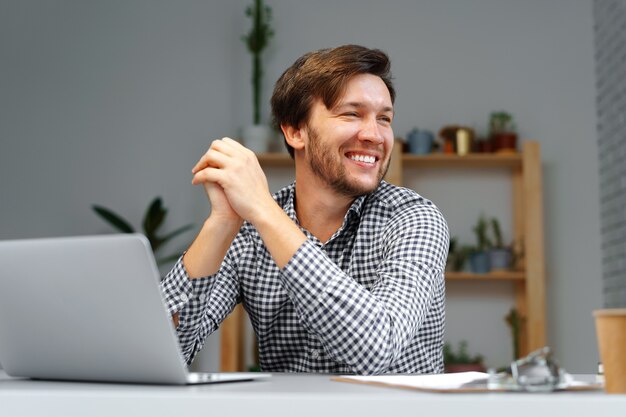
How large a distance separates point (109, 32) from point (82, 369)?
406 centimetres

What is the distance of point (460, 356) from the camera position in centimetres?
435

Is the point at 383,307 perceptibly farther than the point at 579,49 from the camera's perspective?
No

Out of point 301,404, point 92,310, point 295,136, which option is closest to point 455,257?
point 295,136

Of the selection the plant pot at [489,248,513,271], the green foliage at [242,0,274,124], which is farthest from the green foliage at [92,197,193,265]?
the plant pot at [489,248,513,271]

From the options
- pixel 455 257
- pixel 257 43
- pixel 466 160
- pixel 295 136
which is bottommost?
pixel 455 257

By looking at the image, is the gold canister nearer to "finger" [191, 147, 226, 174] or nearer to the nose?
the nose

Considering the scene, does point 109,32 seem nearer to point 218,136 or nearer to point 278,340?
point 218,136

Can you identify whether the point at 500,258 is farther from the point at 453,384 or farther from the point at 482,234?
the point at 453,384

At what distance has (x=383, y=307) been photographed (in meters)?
1.23

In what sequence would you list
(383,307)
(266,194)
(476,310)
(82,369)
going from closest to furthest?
(82,369) < (383,307) < (266,194) < (476,310)

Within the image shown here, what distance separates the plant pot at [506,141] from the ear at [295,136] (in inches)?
103

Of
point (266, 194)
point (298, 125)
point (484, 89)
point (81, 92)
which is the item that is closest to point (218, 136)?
point (81, 92)

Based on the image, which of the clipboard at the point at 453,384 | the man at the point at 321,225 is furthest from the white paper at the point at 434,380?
the man at the point at 321,225

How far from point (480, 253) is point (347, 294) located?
3.23m
